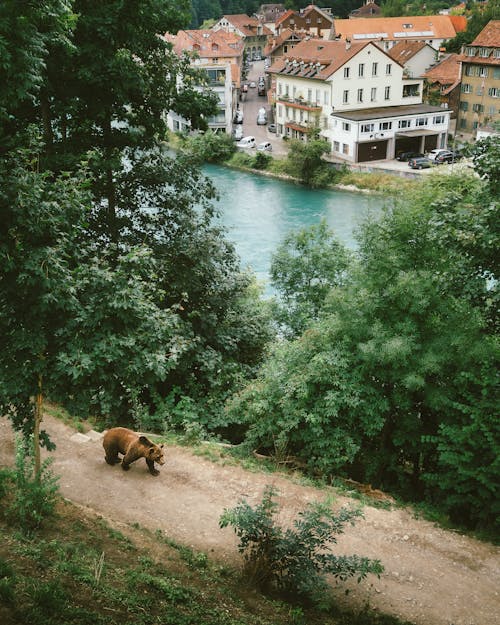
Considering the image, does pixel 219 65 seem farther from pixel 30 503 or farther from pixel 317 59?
pixel 30 503

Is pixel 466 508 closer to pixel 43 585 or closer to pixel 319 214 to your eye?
pixel 43 585

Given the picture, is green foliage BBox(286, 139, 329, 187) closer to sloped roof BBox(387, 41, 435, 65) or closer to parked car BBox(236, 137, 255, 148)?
parked car BBox(236, 137, 255, 148)

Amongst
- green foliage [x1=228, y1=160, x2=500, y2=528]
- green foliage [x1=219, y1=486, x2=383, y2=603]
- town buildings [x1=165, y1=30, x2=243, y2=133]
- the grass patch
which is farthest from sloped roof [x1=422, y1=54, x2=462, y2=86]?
the grass patch

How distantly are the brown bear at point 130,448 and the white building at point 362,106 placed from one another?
107 feet

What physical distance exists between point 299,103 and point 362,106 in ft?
14.2

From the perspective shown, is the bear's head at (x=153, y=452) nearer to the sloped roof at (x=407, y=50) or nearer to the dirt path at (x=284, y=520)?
the dirt path at (x=284, y=520)

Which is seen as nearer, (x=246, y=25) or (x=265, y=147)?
(x=265, y=147)

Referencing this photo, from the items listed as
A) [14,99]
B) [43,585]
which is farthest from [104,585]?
[14,99]

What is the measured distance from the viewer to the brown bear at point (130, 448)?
8.64 metres

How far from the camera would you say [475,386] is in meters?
8.78

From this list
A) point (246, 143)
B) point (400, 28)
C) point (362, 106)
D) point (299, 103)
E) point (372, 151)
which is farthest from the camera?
point (400, 28)

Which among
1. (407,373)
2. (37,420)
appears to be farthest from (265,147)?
(37,420)

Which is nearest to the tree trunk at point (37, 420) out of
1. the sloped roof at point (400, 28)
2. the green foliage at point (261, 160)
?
the green foliage at point (261, 160)

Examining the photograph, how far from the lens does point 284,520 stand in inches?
321
